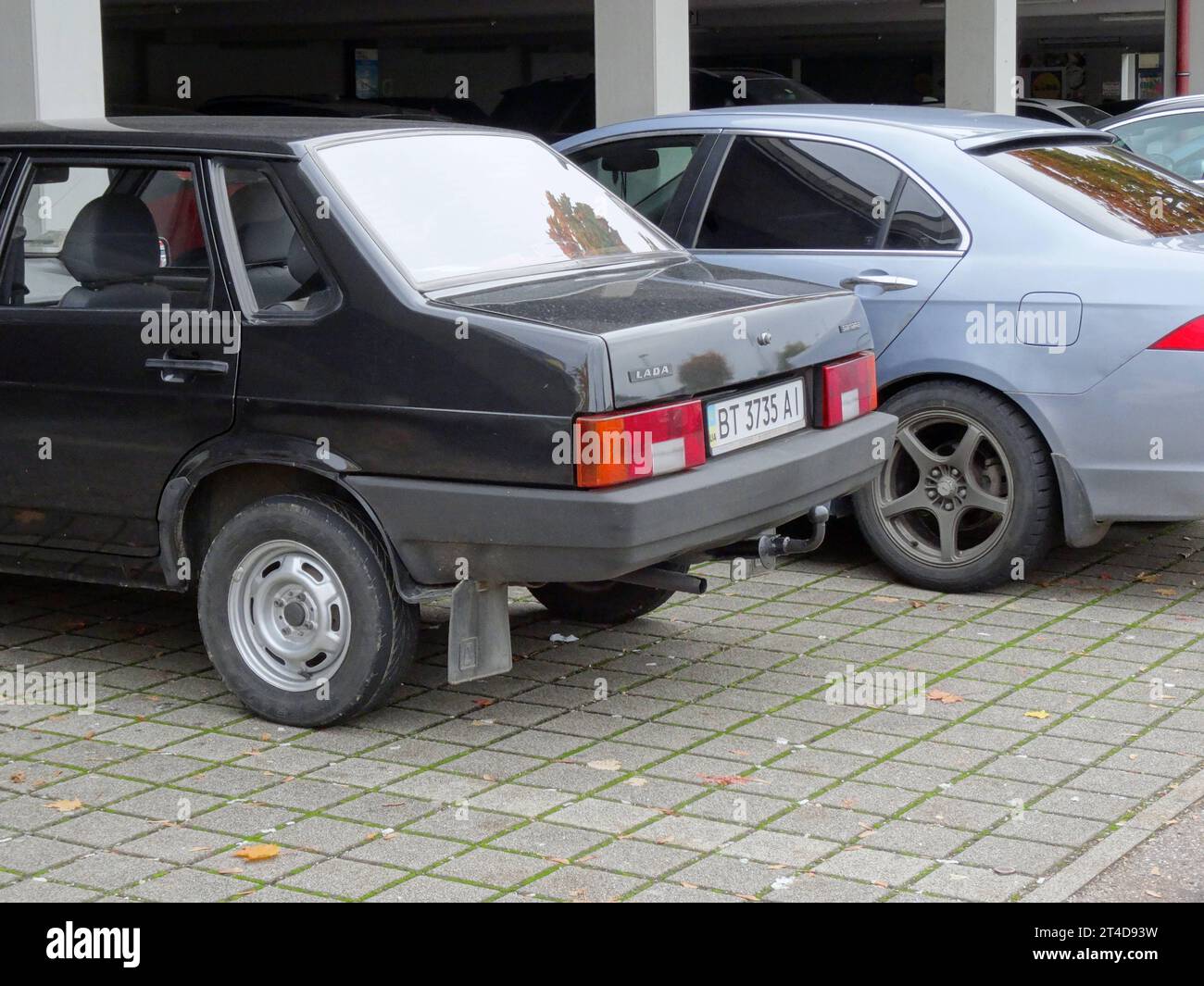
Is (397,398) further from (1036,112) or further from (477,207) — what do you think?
(1036,112)

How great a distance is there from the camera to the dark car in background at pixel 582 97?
2034cm

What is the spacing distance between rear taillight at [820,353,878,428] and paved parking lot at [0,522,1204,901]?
2.79 feet

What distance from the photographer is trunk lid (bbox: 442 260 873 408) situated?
4.91 meters

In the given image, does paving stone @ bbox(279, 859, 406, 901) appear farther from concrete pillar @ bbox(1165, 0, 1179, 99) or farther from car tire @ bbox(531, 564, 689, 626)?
concrete pillar @ bbox(1165, 0, 1179, 99)

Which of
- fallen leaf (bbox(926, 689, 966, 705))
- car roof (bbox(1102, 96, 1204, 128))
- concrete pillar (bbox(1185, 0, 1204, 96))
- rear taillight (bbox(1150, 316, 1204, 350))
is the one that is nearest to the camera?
fallen leaf (bbox(926, 689, 966, 705))

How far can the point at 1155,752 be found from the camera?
5.17 m

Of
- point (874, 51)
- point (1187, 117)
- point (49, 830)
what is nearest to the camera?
point (49, 830)

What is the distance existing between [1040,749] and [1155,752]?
32 centimetres

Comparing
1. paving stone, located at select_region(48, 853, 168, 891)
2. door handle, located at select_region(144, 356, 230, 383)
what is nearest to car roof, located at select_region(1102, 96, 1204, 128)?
door handle, located at select_region(144, 356, 230, 383)

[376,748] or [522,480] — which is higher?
[522,480]
